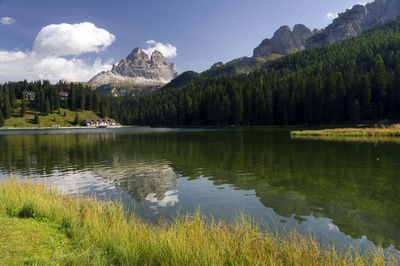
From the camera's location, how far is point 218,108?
15675 centimetres

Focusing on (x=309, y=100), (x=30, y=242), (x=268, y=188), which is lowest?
(x=268, y=188)

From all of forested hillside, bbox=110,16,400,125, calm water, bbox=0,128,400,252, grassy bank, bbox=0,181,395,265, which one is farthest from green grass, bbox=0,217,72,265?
forested hillside, bbox=110,16,400,125

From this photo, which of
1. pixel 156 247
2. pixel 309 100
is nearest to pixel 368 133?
pixel 156 247

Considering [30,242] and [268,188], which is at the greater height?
[30,242]

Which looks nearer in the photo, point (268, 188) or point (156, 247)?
point (156, 247)

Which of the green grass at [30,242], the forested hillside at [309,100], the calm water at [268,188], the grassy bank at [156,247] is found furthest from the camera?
the forested hillside at [309,100]

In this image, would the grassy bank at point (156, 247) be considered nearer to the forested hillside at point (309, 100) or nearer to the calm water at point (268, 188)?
the calm water at point (268, 188)

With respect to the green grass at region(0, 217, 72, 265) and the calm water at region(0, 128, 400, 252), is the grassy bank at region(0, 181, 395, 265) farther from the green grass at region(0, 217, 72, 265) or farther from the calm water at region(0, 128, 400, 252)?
the calm water at region(0, 128, 400, 252)

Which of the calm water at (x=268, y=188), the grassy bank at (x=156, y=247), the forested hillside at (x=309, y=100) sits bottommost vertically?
the calm water at (x=268, y=188)

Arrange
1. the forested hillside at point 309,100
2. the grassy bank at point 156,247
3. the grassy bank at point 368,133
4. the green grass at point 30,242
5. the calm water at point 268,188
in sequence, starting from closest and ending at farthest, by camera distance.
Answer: the grassy bank at point 156,247 < the green grass at point 30,242 < the calm water at point 268,188 < the grassy bank at point 368,133 < the forested hillside at point 309,100

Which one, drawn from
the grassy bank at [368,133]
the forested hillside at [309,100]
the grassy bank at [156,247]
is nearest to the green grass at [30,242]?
the grassy bank at [156,247]

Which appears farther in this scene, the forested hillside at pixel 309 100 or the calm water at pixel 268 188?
the forested hillside at pixel 309 100

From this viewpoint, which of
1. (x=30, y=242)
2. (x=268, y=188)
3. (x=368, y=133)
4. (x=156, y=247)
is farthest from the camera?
(x=368, y=133)

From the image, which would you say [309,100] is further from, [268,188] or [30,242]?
[30,242]
